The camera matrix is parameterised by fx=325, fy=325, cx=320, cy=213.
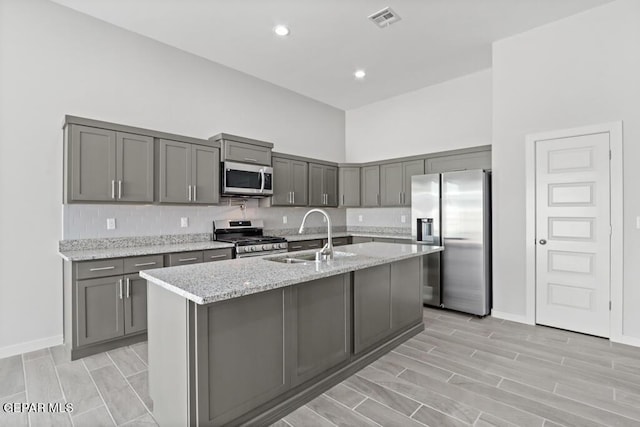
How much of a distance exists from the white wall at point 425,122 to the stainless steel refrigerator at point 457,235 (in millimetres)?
1092

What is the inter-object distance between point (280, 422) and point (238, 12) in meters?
3.65

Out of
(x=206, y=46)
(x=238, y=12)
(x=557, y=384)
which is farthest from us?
(x=206, y=46)

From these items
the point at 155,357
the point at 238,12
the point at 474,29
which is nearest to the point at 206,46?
the point at 238,12

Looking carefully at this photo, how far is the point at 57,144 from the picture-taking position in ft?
10.5

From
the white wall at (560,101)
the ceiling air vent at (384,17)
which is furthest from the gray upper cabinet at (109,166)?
the white wall at (560,101)

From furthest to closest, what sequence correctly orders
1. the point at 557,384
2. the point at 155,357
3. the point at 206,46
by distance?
the point at 206,46, the point at 557,384, the point at 155,357

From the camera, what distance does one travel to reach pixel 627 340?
3.12 m

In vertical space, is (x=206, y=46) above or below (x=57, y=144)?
above

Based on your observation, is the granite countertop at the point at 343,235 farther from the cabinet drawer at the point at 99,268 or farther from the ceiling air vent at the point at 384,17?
the ceiling air vent at the point at 384,17

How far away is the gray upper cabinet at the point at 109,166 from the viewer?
3.04m

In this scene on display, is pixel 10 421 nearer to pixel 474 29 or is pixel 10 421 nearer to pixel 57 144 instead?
pixel 57 144

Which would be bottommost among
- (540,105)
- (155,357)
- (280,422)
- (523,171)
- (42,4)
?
(280,422)

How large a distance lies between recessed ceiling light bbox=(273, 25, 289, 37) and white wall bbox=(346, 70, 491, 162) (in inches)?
107

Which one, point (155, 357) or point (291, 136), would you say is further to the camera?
point (291, 136)
